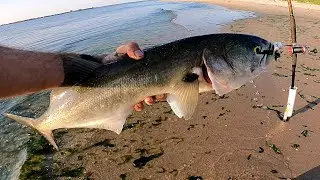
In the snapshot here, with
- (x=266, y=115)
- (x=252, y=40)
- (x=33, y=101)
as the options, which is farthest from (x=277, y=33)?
(x=252, y=40)

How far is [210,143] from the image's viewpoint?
840cm

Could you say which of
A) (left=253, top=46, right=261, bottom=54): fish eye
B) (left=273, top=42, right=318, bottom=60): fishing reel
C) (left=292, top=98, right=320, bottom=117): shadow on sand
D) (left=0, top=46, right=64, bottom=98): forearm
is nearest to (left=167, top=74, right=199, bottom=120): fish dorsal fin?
(left=253, top=46, right=261, bottom=54): fish eye

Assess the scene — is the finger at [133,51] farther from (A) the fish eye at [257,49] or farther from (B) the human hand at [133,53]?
(A) the fish eye at [257,49]

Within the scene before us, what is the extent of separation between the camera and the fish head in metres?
4.37

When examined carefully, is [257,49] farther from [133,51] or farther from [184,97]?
[133,51]

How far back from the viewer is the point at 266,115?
9.76 meters

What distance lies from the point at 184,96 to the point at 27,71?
→ 1.98 meters

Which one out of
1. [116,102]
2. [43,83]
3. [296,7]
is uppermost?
[43,83]

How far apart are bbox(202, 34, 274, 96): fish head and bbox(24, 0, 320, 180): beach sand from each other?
3.27 metres

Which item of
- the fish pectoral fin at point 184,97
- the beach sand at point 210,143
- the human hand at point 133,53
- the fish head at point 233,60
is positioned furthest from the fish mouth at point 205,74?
the beach sand at point 210,143

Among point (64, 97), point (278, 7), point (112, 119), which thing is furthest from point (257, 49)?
point (278, 7)

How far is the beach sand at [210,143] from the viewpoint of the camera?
7375 millimetres

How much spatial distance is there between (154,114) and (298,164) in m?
4.77

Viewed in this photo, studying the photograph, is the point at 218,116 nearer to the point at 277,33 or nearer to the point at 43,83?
the point at 43,83
